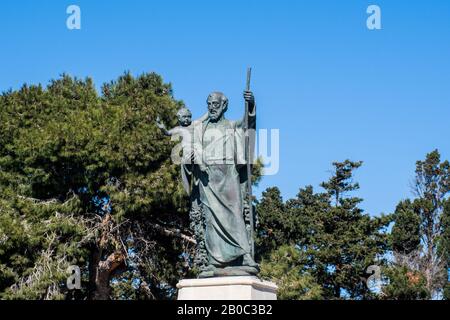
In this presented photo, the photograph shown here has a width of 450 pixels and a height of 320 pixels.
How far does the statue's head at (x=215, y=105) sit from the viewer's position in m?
12.4

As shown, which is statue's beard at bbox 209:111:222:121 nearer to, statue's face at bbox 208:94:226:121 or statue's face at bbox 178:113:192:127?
statue's face at bbox 208:94:226:121

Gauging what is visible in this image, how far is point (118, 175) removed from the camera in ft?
79.3

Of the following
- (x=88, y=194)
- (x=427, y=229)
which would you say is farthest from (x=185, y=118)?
(x=427, y=229)

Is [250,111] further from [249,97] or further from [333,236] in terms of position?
[333,236]

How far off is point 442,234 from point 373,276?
7.95 meters

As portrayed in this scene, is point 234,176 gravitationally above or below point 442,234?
below

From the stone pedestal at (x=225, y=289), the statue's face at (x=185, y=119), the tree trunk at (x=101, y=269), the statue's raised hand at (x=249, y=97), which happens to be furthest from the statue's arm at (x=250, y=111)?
the tree trunk at (x=101, y=269)

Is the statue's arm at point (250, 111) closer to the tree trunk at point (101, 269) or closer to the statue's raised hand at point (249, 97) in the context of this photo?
the statue's raised hand at point (249, 97)

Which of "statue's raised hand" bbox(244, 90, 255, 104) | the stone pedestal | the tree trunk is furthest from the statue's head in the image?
the tree trunk

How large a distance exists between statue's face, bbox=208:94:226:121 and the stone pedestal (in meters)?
2.65
